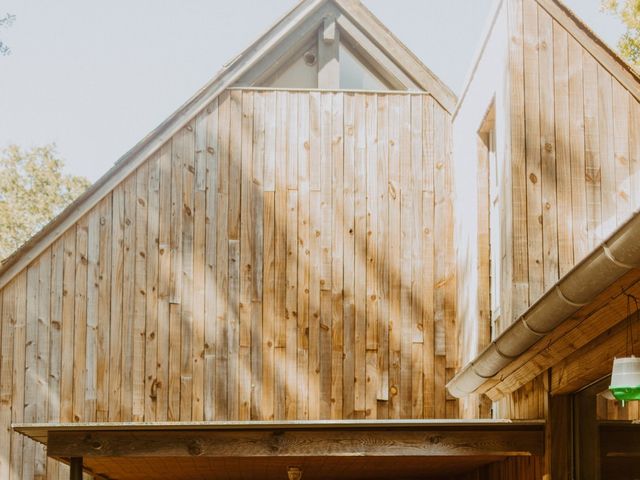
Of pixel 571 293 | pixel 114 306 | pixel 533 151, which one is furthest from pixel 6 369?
pixel 571 293

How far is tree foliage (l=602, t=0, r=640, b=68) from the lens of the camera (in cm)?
1666

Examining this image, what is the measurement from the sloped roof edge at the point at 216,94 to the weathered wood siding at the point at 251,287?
0.08 metres

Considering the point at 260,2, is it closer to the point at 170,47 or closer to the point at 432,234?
the point at 170,47

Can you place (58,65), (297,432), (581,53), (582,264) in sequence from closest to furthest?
1. (582,264)
2. (297,432)
3. (581,53)
4. (58,65)

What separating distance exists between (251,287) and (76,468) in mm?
2650

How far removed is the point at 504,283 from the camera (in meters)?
7.53

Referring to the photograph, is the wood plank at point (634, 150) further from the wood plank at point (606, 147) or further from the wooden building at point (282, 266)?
the wooden building at point (282, 266)

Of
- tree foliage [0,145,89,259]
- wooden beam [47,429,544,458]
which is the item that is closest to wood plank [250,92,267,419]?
wooden beam [47,429,544,458]

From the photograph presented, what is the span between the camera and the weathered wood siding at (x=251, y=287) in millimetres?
9367

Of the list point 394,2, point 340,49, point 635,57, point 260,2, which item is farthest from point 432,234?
point 260,2

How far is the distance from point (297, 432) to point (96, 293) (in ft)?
9.60

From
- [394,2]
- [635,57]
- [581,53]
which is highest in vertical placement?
[394,2]

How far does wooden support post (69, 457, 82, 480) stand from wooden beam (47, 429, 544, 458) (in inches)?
4.7

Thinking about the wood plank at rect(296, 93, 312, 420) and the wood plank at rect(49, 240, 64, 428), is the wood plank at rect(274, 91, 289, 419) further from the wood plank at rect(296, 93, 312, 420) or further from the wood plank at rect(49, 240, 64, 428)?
the wood plank at rect(49, 240, 64, 428)
